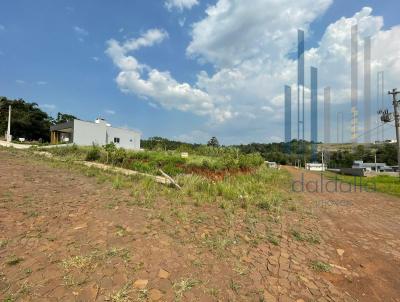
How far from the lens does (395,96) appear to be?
19844 mm

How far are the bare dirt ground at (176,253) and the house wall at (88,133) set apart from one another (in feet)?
79.0

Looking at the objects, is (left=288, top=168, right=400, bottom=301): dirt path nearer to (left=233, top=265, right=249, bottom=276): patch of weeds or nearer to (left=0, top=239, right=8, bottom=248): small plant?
(left=233, top=265, right=249, bottom=276): patch of weeds

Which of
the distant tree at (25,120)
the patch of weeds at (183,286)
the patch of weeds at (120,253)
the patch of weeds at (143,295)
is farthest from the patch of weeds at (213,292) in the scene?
the distant tree at (25,120)

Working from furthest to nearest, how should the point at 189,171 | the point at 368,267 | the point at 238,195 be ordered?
the point at 189,171
the point at 238,195
the point at 368,267

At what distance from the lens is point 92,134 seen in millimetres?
30156

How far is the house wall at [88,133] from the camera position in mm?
28469

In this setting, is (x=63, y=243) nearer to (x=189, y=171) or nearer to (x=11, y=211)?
(x=11, y=211)

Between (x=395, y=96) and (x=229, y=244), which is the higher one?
(x=395, y=96)

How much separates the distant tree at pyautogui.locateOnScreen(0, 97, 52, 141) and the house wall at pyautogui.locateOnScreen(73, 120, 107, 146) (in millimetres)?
15702

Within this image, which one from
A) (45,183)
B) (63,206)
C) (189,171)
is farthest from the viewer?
(189,171)

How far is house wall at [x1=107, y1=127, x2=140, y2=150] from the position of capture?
3344 cm

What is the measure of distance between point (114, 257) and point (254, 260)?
209 cm

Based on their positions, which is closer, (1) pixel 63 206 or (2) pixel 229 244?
(2) pixel 229 244

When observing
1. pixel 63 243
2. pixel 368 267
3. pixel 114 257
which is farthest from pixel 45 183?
pixel 368 267
